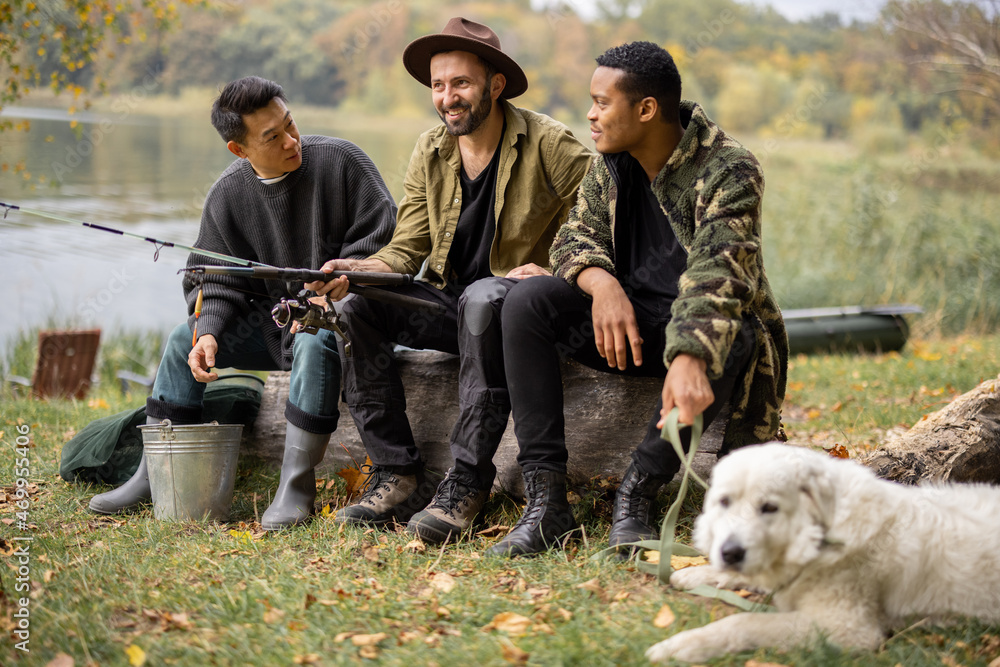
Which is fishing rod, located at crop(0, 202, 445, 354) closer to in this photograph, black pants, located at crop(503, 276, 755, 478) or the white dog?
black pants, located at crop(503, 276, 755, 478)

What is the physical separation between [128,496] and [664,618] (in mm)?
2591

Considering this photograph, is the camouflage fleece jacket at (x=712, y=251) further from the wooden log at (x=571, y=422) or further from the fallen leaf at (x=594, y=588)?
the fallen leaf at (x=594, y=588)

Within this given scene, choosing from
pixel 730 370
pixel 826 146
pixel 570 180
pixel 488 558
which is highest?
pixel 826 146

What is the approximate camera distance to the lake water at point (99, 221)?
882 cm

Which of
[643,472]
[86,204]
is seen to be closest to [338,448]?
[643,472]

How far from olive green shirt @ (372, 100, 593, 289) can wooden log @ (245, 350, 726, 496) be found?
1.45ft

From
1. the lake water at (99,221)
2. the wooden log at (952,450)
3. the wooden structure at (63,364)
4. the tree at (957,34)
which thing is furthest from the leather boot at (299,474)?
the tree at (957,34)

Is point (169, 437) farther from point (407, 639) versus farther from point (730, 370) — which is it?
point (730, 370)

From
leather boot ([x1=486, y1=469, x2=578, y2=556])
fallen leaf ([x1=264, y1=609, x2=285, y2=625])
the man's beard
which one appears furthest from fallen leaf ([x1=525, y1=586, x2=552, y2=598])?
the man's beard

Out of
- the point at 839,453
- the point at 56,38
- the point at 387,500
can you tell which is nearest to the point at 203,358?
the point at 387,500

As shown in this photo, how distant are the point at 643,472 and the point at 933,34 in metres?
11.6

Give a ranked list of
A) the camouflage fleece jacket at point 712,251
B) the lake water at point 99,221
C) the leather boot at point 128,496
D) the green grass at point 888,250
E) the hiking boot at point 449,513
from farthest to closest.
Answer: the green grass at point 888,250, the lake water at point 99,221, the leather boot at point 128,496, the hiking boot at point 449,513, the camouflage fleece jacket at point 712,251

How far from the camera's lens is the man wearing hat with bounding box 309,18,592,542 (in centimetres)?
350

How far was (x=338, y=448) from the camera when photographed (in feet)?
13.4
